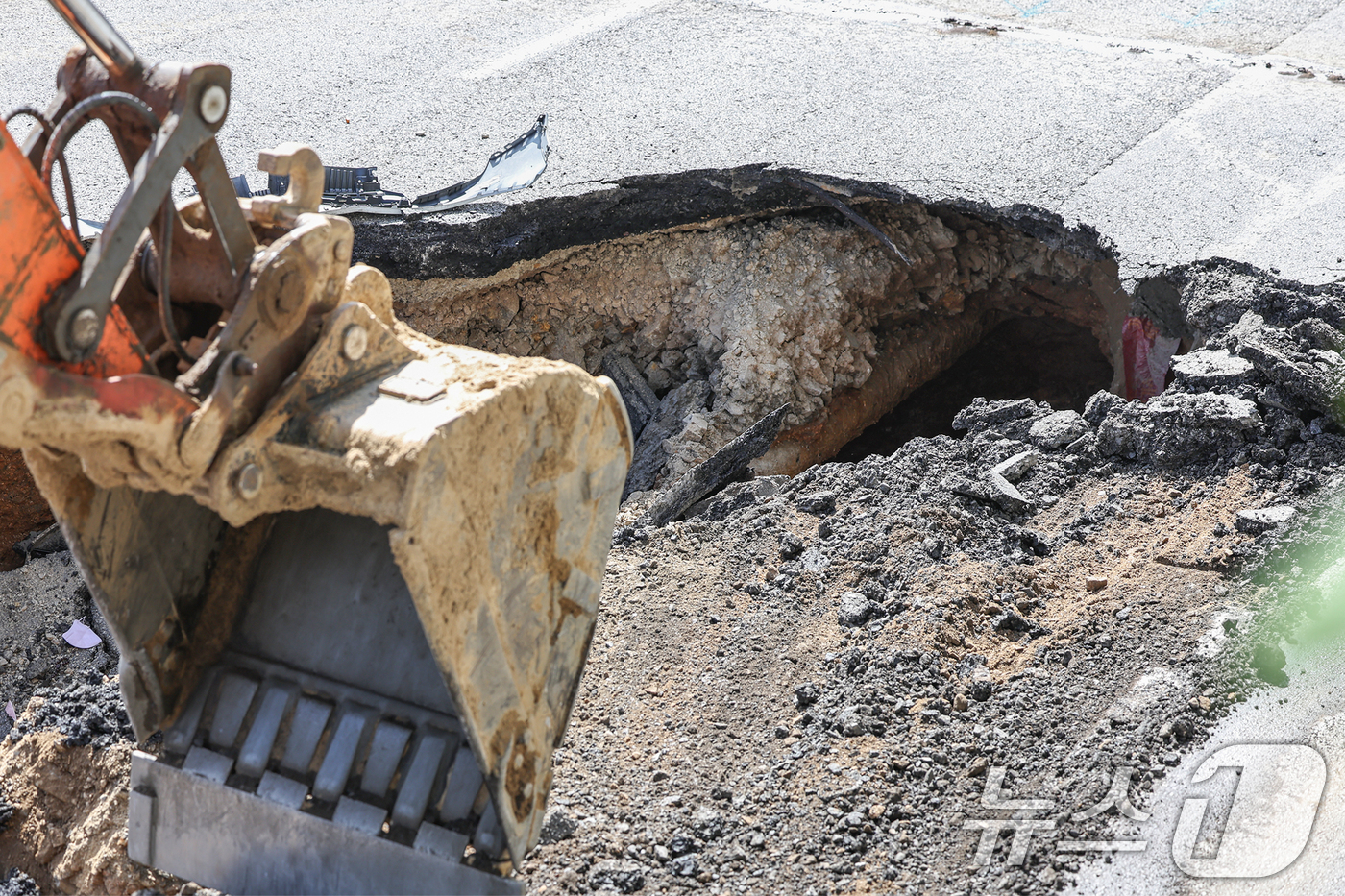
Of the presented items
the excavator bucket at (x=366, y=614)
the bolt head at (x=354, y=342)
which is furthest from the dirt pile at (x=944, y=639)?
the bolt head at (x=354, y=342)

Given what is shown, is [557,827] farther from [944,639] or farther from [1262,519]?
[1262,519]

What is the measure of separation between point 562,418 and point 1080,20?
6108 millimetres

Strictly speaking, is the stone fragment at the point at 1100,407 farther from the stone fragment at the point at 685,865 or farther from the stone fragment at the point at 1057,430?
the stone fragment at the point at 685,865

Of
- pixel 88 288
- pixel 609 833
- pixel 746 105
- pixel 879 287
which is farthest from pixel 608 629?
pixel 746 105

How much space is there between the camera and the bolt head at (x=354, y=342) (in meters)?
2.14

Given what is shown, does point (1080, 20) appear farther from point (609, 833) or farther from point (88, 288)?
point (88, 288)

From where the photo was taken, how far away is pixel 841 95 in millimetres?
6078

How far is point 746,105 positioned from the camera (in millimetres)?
5992

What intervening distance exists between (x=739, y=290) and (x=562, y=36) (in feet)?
9.32

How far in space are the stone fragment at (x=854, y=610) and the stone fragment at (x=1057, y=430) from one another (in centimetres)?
106

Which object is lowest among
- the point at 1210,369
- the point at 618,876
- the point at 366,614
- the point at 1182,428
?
the point at 618,876

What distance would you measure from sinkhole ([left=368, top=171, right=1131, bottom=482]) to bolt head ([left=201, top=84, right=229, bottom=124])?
295cm

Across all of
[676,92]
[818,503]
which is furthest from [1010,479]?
[676,92]

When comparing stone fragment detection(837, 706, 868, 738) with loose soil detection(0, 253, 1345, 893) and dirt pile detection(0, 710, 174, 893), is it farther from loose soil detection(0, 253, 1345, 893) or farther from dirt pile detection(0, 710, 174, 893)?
dirt pile detection(0, 710, 174, 893)
